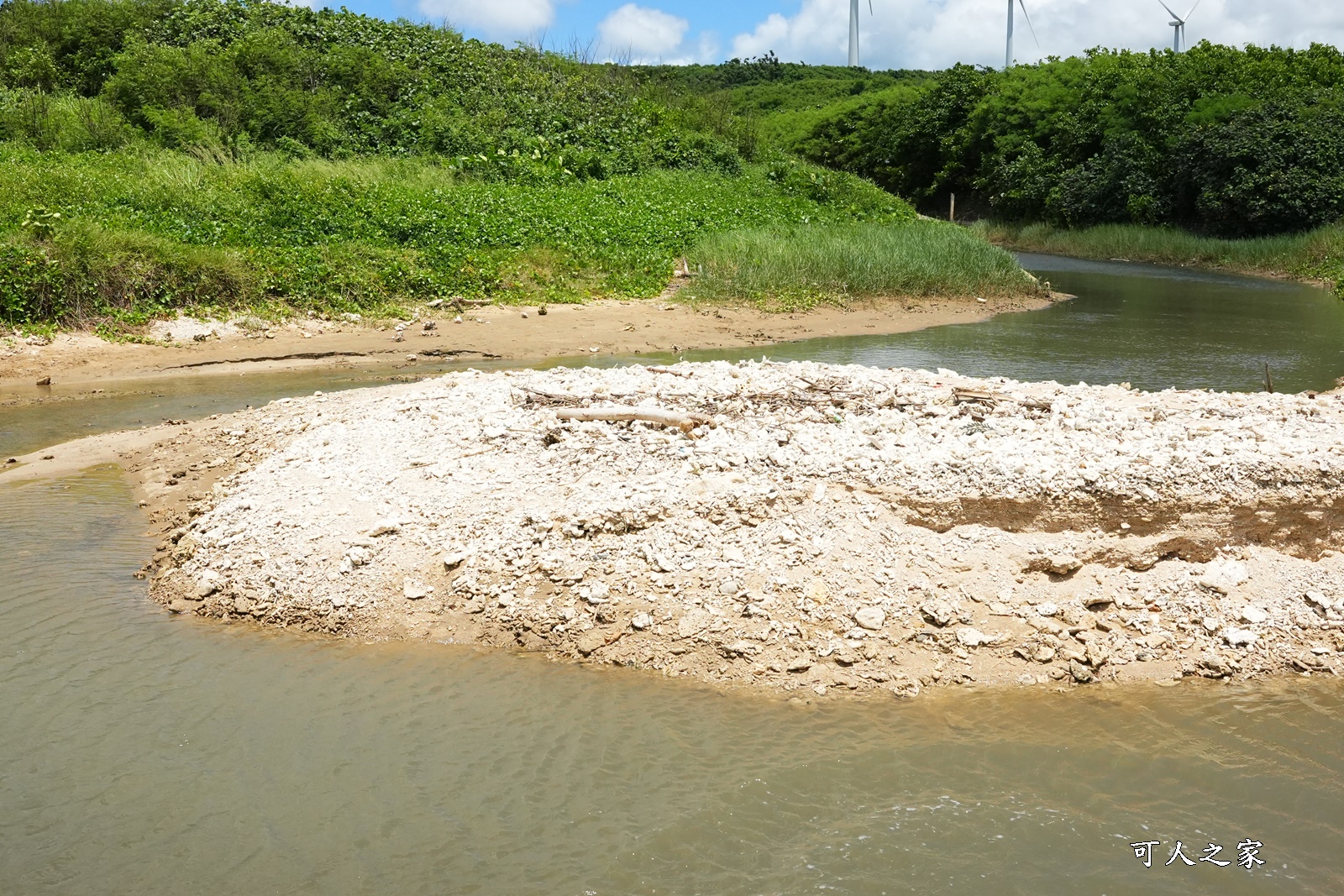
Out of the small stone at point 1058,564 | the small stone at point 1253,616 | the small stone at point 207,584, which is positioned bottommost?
the small stone at point 1253,616

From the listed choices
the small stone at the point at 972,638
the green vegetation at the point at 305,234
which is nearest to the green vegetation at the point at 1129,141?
the green vegetation at the point at 305,234

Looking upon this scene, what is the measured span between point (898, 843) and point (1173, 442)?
3730mm

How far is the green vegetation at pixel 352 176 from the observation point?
14.5m

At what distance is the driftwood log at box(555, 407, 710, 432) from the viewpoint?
722cm

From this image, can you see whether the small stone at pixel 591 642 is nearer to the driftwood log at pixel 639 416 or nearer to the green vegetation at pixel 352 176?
the driftwood log at pixel 639 416

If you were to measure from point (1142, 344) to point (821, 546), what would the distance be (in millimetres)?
12168

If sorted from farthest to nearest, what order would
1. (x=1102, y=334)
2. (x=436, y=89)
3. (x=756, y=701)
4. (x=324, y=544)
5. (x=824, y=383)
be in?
1. (x=436, y=89)
2. (x=1102, y=334)
3. (x=824, y=383)
4. (x=324, y=544)
5. (x=756, y=701)

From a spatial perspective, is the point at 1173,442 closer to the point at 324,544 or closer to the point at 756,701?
the point at 756,701

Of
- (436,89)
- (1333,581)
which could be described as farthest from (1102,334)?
(436,89)

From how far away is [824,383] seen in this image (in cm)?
845

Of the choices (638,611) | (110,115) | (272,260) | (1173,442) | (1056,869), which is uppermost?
(110,115)

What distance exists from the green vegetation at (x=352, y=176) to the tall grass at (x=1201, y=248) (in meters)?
7.98

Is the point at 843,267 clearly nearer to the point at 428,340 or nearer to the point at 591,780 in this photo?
the point at 428,340

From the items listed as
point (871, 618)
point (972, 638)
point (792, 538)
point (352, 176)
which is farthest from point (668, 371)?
point (352, 176)
